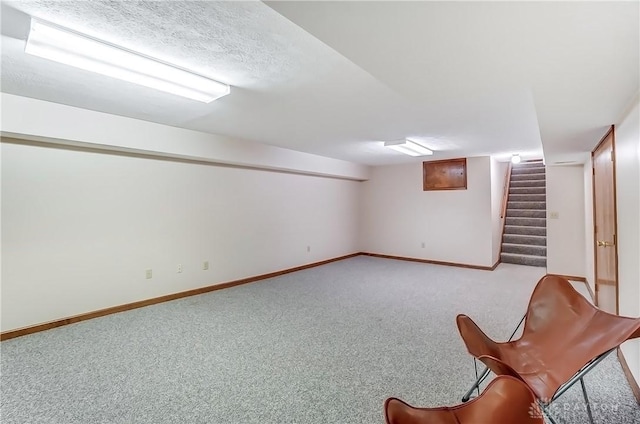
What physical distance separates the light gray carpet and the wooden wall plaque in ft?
9.01

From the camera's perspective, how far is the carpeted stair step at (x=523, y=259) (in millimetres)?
6047

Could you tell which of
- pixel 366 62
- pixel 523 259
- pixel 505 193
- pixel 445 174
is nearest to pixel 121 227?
pixel 366 62

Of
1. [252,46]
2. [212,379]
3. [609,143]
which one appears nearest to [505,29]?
[252,46]

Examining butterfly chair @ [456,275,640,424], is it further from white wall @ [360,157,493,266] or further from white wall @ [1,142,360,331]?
white wall @ [360,157,493,266]

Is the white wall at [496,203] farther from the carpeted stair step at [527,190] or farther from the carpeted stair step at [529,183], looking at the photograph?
the carpeted stair step at [529,183]

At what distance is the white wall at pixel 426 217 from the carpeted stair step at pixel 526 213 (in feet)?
6.08

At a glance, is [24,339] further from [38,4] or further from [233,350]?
[38,4]

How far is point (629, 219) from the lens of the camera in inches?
81.7

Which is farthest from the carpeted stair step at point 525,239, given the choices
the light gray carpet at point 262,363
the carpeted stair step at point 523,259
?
the light gray carpet at point 262,363

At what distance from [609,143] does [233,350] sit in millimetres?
3984

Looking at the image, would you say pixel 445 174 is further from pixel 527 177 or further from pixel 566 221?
pixel 527 177

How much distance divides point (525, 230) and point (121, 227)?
25.9ft

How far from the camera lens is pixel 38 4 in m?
1.50

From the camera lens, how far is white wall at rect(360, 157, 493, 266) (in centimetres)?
595
